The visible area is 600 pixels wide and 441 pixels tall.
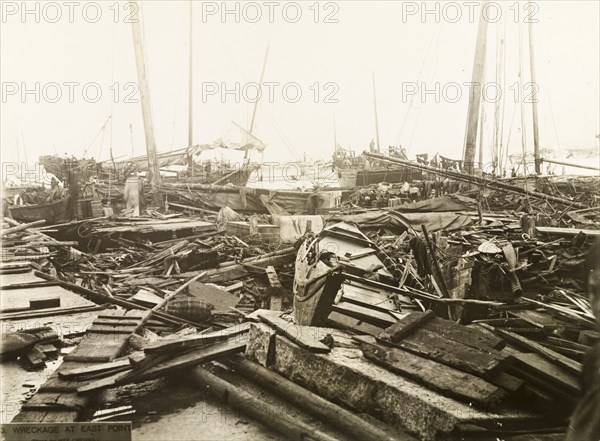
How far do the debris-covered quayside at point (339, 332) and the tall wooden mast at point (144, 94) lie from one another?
21.4ft

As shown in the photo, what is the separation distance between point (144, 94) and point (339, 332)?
1348 centimetres

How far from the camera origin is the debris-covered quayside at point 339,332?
3107 millimetres

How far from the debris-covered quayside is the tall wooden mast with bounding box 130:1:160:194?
6518mm

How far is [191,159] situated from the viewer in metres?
24.9

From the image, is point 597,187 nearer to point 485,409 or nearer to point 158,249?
point 158,249

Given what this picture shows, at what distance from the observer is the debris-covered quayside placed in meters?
3.11

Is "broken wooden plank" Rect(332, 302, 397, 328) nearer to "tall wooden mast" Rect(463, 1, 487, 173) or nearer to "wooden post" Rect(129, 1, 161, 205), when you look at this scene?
"tall wooden mast" Rect(463, 1, 487, 173)

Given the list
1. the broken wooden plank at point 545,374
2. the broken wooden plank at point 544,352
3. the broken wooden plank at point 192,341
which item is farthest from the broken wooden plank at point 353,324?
the broken wooden plank at point 545,374

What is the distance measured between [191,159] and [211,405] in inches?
873

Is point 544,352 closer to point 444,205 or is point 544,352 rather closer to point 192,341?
point 192,341

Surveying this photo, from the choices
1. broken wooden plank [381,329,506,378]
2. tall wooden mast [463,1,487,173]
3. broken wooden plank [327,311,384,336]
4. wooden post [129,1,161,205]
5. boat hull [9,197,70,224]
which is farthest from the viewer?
boat hull [9,197,70,224]

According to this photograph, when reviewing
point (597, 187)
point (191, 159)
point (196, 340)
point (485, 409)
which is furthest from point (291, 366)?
point (191, 159)

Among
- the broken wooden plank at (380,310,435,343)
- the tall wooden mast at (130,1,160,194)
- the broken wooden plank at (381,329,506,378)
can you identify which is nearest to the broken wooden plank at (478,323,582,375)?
the broken wooden plank at (381,329,506,378)

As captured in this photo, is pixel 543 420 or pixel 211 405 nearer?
pixel 543 420
